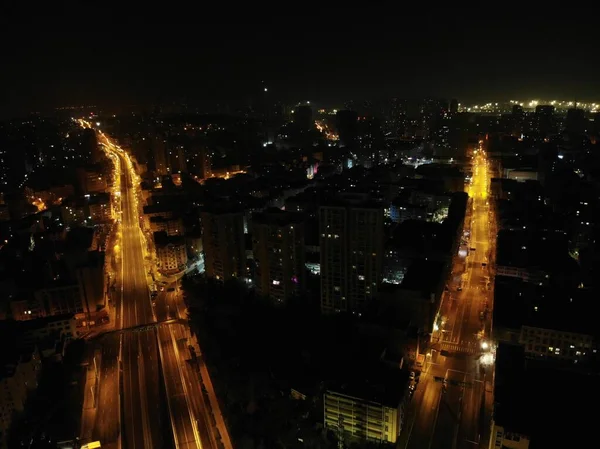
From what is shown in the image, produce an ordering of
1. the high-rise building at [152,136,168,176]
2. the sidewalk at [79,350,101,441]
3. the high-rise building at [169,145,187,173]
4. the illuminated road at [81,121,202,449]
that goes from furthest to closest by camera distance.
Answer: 1. the high-rise building at [152,136,168,176]
2. the high-rise building at [169,145,187,173]
3. the sidewalk at [79,350,101,441]
4. the illuminated road at [81,121,202,449]

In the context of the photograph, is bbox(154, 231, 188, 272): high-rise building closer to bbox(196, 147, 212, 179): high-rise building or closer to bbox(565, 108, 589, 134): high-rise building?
bbox(196, 147, 212, 179): high-rise building

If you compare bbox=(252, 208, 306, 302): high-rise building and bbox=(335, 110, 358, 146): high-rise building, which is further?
bbox=(335, 110, 358, 146): high-rise building

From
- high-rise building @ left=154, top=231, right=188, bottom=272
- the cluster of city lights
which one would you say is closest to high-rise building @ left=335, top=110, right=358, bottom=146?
high-rise building @ left=154, top=231, right=188, bottom=272

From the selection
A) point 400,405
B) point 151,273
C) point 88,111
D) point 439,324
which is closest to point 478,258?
point 439,324

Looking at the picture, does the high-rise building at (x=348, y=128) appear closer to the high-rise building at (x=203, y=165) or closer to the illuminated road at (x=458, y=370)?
the high-rise building at (x=203, y=165)

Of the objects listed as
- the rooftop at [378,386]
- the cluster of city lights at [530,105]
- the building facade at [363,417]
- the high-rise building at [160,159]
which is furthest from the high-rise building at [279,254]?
the cluster of city lights at [530,105]

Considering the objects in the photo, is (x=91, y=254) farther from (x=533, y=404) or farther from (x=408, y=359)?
(x=533, y=404)
